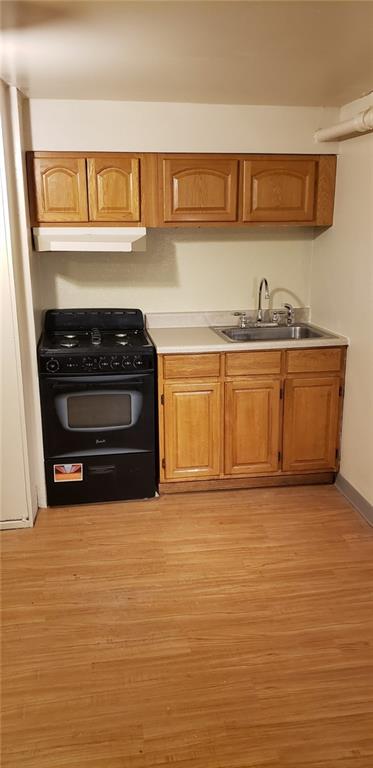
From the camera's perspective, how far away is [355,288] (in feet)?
10.9

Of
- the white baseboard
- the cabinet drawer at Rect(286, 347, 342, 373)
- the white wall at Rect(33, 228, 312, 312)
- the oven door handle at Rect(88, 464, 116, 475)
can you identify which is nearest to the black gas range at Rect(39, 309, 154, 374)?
the white wall at Rect(33, 228, 312, 312)

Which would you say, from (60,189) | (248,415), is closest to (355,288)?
(248,415)

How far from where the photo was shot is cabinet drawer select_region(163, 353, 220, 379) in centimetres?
338

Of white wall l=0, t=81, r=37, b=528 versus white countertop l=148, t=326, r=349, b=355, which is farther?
white countertop l=148, t=326, r=349, b=355

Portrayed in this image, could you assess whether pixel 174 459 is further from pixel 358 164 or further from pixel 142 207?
pixel 358 164

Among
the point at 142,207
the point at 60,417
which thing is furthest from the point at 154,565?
the point at 142,207

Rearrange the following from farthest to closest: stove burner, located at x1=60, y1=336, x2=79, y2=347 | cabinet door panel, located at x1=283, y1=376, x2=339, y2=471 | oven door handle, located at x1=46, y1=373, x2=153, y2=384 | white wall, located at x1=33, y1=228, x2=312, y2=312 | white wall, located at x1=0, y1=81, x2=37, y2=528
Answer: white wall, located at x1=33, y1=228, x2=312, y2=312
cabinet door panel, located at x1=283, y1=376, x2=339, y2=471
stove burner, located at x1=60, y1=336, x2=79, y2=347
oven door handle, located at x1=46, y1=373, x2=153, y2=384
white wall, located at x1=0, y1=81, x2=37, y2=528

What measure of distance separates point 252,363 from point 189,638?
164 centimetres

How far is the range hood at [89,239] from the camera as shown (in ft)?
10.7

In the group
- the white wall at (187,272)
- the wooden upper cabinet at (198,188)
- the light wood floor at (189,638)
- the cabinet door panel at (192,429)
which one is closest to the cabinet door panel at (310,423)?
the light wood floor at (189,638)

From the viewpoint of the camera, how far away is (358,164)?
325cm

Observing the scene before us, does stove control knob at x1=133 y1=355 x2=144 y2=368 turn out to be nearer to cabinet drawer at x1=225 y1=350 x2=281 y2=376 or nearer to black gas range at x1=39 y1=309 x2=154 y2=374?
black gas range at x1=39 y1=309 x2=154 y2=374

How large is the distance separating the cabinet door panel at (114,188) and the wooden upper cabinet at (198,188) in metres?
0.17

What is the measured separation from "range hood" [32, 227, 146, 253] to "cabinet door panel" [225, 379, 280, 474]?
995 millimetres
